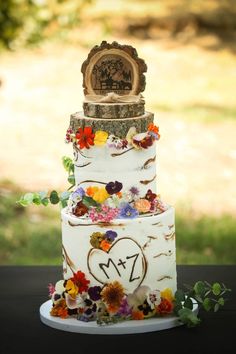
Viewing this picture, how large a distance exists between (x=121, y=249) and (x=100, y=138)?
1.39 ft

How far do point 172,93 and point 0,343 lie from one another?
302 inches

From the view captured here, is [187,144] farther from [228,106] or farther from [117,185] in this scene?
[117,185]

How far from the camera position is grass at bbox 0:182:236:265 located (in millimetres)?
7578

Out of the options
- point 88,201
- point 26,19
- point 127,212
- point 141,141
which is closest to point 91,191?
point 88,201

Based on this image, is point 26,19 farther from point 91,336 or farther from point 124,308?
point 91,336

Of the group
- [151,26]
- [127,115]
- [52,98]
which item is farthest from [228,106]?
[127,115]

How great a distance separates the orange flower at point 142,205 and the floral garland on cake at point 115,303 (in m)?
0.29

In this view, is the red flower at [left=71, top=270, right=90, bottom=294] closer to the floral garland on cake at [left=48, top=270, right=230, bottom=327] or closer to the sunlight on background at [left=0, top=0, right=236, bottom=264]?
the floral garland on cake at [left=48, top=270, right=230, bottom=327]

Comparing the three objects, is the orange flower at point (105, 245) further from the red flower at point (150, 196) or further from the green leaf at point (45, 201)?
the green leaf at point (45, 201)

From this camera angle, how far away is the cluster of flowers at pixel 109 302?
177 inches

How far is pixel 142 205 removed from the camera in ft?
14.9

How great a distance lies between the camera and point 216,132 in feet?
34.2

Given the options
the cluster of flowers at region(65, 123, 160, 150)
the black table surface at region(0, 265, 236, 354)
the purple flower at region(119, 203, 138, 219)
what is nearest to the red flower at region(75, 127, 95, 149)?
the cluster of flowers at region(65, 123, 160, 150)

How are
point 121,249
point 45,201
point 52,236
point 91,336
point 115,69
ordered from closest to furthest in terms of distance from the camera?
point 91,336 → point 121,249 → point 115,69 → point 45,201 → point 52,236
